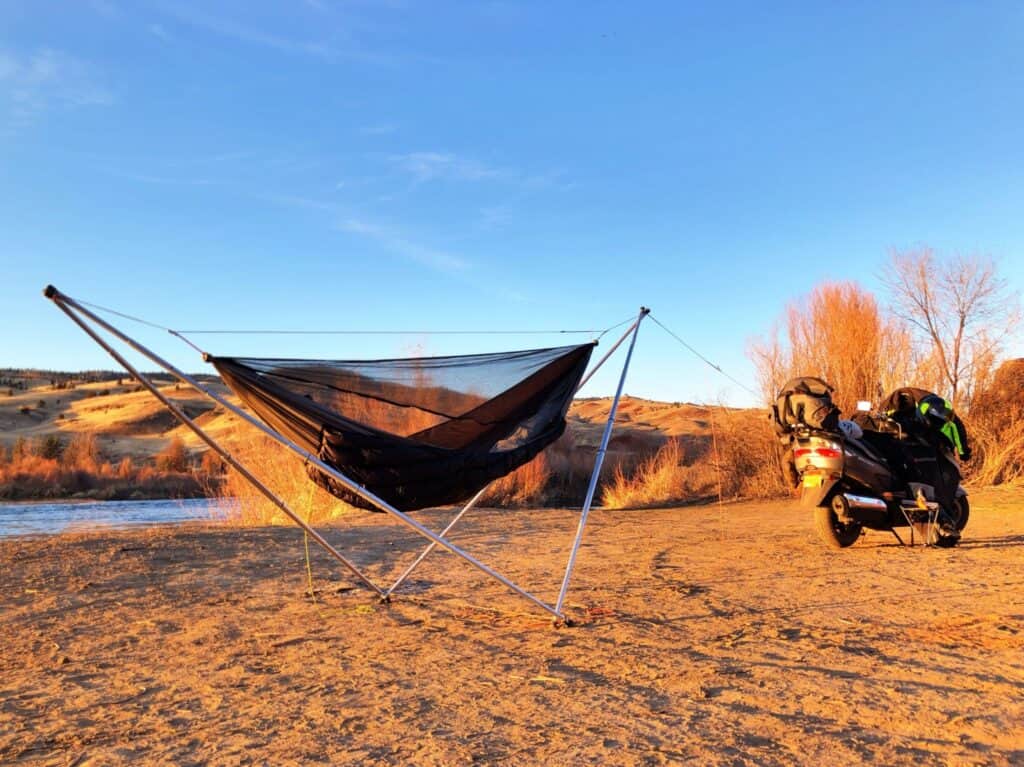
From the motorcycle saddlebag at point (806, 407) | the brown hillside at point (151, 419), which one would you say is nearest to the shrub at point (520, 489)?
the brown hillside at point (151, 419)

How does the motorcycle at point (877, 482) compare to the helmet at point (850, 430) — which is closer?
the motorcycle at point (877, 482)

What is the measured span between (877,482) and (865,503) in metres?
0.26

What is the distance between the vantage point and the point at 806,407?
802 cm

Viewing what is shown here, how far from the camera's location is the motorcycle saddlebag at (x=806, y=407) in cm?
791

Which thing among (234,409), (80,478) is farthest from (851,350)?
(80,478)

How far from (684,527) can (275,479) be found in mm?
6575

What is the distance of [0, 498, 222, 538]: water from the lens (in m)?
14.7

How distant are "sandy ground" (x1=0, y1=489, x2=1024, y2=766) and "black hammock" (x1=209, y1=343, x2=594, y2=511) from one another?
3.31ft

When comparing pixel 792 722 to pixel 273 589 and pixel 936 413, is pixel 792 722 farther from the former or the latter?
pixel 936 413

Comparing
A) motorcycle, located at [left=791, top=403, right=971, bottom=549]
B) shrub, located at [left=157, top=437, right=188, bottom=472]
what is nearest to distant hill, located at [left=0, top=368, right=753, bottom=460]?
shrub, located at [left=157, top=437, right=188, bottom=472]

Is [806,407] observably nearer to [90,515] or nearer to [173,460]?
[90,515]

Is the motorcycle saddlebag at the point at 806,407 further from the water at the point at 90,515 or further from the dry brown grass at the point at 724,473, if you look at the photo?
the water at the point at 90,515

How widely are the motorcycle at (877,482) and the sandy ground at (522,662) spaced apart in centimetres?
37

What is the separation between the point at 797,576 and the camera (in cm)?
701
